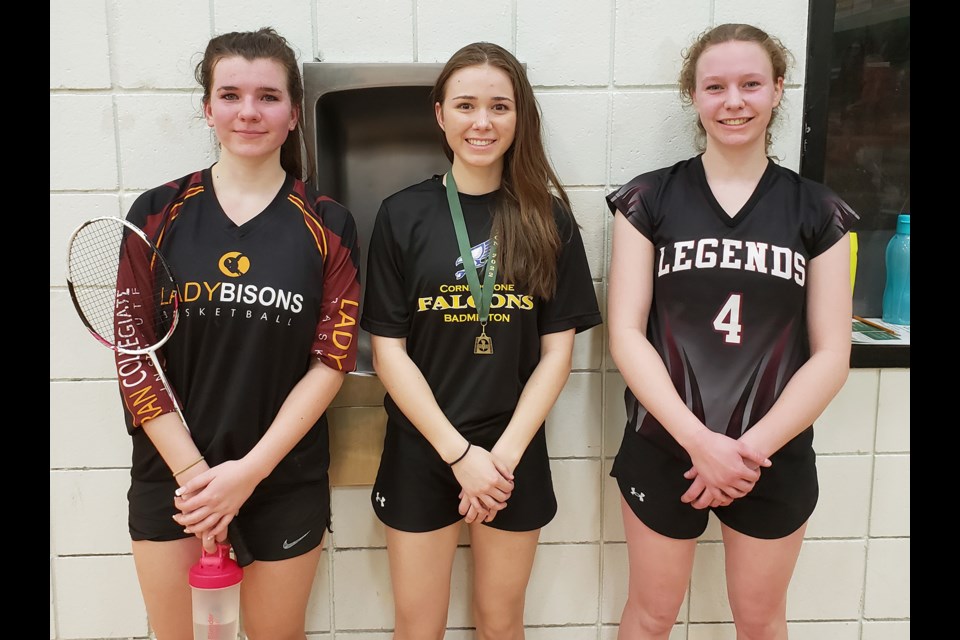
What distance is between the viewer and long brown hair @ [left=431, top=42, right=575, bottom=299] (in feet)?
4.57

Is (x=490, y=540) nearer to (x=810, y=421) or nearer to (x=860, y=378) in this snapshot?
(x=810, y=421)

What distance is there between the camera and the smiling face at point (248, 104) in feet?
4.39

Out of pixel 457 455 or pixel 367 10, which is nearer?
pixel 457 455

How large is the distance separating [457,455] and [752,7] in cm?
112

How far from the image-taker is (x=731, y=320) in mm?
1397

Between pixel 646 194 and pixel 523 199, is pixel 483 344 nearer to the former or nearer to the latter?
pixel 523 199

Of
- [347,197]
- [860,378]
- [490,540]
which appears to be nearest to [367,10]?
[347,197]

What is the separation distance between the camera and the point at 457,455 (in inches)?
53.5

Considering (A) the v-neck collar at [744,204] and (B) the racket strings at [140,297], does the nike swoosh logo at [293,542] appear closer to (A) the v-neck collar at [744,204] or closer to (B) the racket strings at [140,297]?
(B) the racket strings at [140,297]

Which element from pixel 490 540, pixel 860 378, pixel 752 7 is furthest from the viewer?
pixel 860 378

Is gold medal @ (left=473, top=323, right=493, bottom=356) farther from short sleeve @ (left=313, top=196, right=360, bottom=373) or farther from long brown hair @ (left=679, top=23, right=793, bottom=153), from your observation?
long brown hair @ (left=679, top=23, right=793, bottom=153)

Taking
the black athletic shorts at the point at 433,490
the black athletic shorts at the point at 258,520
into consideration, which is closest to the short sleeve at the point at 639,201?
the black athletic shorts at the point at 433,490

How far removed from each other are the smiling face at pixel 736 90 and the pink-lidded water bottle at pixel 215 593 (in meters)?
1.15

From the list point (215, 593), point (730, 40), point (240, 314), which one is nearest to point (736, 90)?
point (730, 40)
